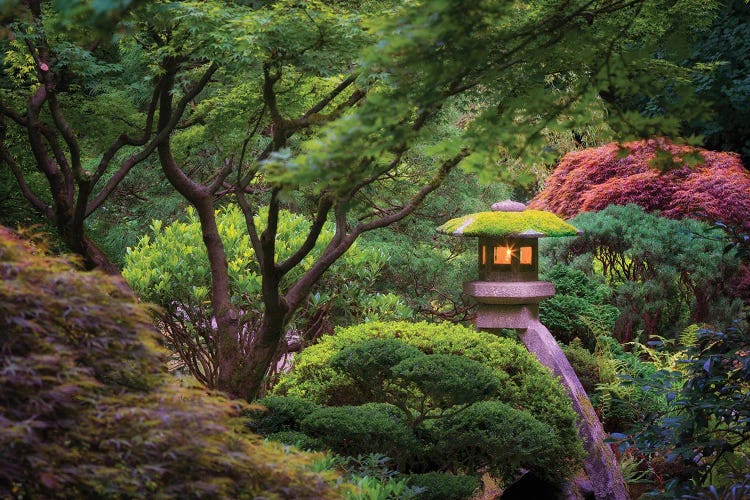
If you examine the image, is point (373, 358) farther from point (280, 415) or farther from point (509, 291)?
point (509, 291)

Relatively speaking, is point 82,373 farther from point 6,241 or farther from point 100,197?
point 100,197

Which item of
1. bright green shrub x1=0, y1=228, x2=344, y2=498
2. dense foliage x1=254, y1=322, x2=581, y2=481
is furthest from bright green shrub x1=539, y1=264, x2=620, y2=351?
bright green shrub x1=0, y1=228, x2=344, y2=498

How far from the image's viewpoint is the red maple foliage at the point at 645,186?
971 cm

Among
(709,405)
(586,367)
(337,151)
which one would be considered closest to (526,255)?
(586,367)

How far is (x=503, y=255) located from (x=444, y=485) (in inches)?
113

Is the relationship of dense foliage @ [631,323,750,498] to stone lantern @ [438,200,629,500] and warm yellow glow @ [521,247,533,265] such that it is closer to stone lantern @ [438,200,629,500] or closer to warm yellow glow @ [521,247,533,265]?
stone lantern @ [438,200,629,500]

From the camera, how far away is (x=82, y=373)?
2.40 meters

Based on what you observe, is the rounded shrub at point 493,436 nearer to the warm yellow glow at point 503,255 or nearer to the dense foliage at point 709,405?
the dense foliage at point 709,405

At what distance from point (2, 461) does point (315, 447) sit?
10.6ft

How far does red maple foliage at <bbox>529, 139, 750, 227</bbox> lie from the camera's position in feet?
31.9

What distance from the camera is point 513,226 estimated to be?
715cm

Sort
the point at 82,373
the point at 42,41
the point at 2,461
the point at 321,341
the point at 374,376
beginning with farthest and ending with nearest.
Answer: the point at 321,341 < the point at 42,41 < the point at 374,376 < the point at 82,373 < the point at 2,461

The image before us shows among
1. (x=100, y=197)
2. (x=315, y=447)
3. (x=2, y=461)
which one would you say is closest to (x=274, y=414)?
(x=315, y=447)

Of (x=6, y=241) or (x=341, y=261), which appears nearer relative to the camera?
(x=6, y=241)
